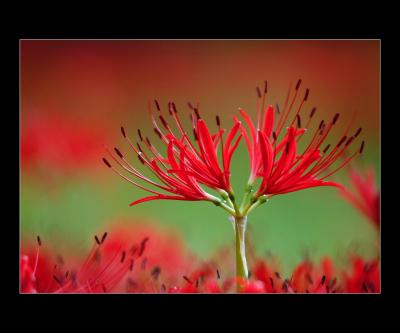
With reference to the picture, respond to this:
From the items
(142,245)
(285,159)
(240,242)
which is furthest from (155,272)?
(285,159)

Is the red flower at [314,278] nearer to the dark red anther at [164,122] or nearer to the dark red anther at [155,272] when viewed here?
the dark red anther at [155,272]

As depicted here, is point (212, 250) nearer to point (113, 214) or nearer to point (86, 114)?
point (113, 214)

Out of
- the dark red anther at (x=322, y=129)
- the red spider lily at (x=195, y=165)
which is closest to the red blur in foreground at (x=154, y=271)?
the red spider lily at (x=195, y=165)

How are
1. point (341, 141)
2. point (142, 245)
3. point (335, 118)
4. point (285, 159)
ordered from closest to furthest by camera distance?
point (285, 159) < point (341, 141) < point (335, 118) < point (142, 245)

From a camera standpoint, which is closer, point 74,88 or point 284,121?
point 284,121

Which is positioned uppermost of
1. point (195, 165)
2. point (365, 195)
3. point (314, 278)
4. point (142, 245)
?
point (195, 165)

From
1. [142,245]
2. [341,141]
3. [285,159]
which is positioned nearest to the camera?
[285,159]

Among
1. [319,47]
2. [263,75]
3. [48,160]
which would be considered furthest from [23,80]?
[319,47]

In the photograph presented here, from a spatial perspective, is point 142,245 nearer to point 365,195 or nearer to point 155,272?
point 155,272
